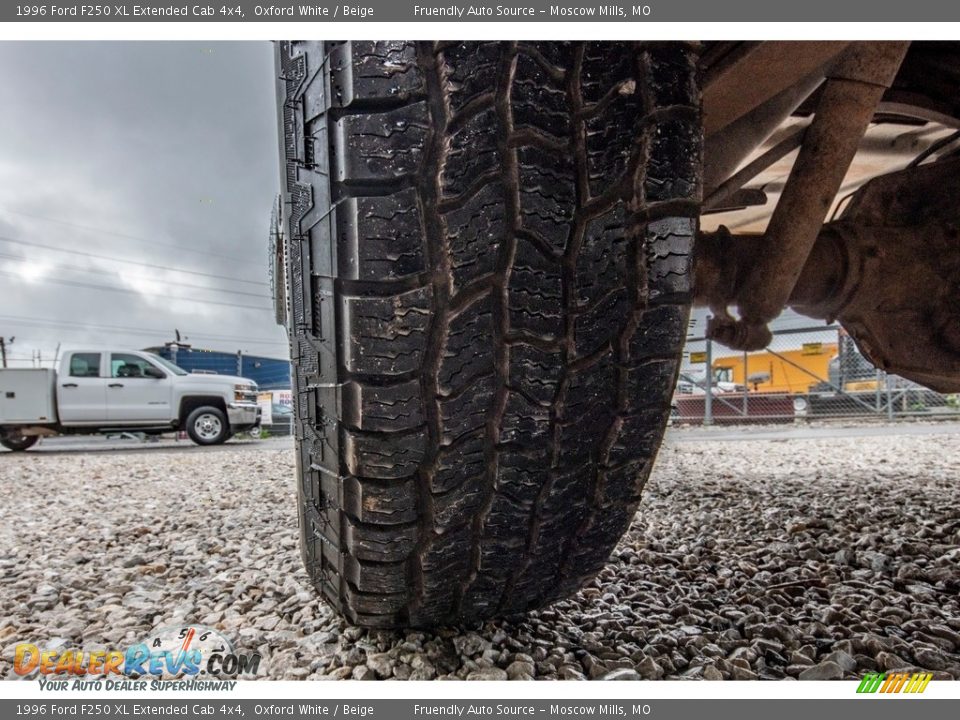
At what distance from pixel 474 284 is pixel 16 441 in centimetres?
618

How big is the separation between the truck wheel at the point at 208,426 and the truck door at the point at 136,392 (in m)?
0.22

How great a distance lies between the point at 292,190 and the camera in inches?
23.7

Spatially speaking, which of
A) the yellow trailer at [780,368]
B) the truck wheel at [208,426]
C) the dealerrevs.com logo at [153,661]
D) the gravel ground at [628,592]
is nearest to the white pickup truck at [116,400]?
the truck wheel at [208,426]

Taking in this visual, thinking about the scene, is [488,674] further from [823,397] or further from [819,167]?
[823,397]

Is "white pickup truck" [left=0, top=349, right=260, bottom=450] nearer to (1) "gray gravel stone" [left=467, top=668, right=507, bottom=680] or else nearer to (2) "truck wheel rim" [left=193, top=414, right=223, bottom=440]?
(2) "truck wheel rim" [left=193, top=414, right=223, bottom=440]

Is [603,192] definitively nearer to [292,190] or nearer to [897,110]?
[292,190]

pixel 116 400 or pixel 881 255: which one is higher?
pixel 881 255

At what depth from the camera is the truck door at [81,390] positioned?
515cm

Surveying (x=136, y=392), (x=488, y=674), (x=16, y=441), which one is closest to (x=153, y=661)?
(x=488, y=674)

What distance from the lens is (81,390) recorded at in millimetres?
5215

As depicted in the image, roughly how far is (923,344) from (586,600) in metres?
0.82

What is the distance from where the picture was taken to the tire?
1.67 ft

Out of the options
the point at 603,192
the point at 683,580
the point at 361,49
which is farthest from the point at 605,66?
the point at 683,580

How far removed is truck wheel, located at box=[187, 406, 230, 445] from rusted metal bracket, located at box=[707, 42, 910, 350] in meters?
5.50
